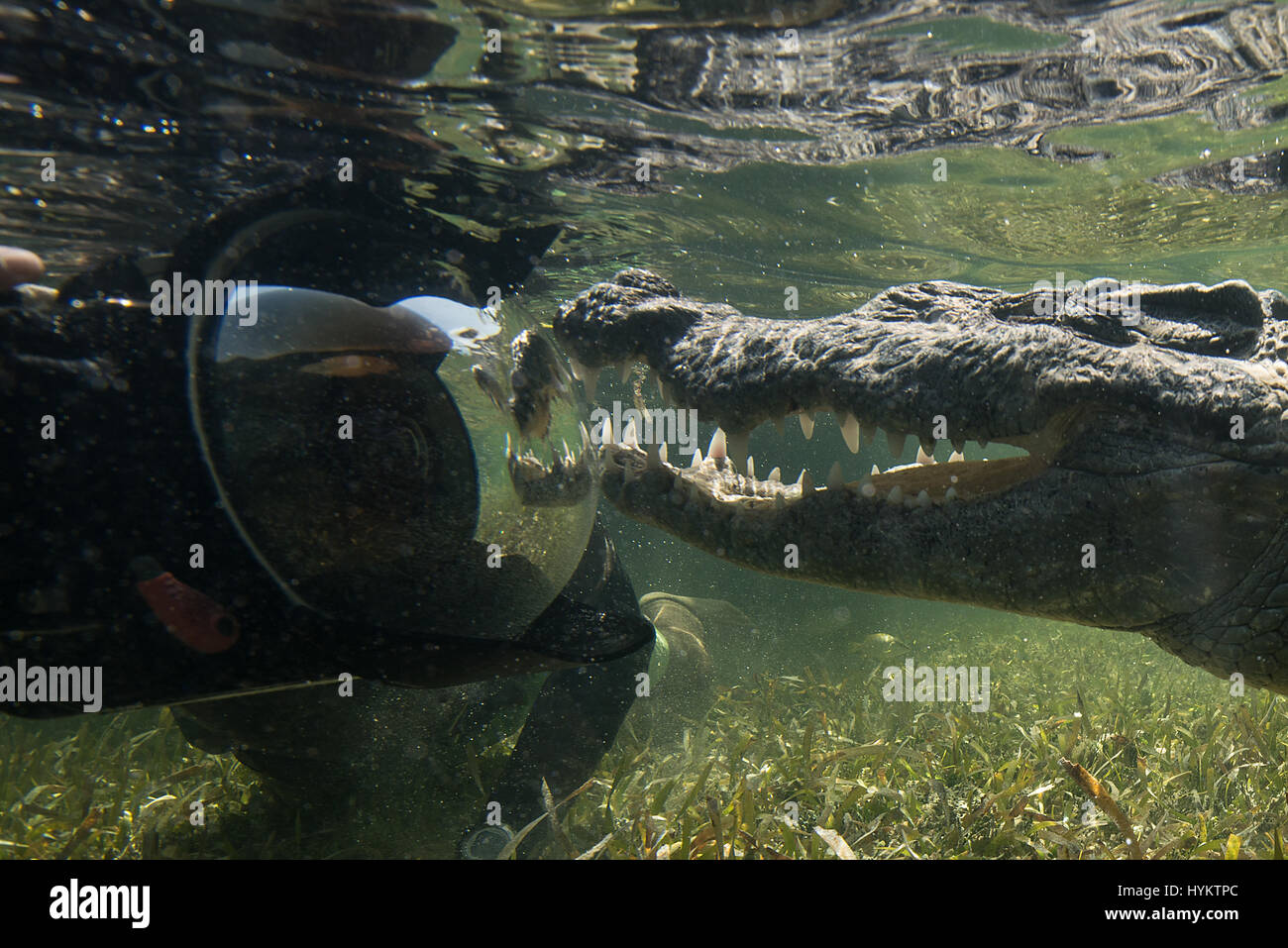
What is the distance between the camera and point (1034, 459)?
9.03 ft

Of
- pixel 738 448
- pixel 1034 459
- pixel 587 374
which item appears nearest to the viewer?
pixel 1034 459

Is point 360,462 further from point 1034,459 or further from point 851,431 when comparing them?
point 1034,459

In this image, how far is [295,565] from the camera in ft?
8.08

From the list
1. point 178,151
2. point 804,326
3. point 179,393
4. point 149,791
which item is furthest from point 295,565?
point 178,151

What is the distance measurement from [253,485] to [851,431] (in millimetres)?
2311

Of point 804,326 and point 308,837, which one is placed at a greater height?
point 804,326

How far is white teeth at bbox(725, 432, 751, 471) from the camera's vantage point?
113 inches

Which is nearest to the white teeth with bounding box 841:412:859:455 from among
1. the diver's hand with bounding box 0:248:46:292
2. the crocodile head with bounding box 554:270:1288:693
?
the crocodile head with bounding box 554:270:1288:693

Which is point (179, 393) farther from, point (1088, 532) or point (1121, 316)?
point (1121, 316)

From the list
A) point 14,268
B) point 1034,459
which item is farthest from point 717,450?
point 14,268

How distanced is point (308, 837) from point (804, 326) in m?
3.76

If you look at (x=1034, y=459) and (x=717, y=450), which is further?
(x=717, y=450)

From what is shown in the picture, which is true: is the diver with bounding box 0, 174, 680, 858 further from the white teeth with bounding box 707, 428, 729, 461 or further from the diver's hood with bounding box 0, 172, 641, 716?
the white teeth with bounding box 707, 428, 729, 461

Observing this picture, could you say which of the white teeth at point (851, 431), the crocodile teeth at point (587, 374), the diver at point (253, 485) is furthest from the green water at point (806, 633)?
the crocodile teeth at point (587, 374)
